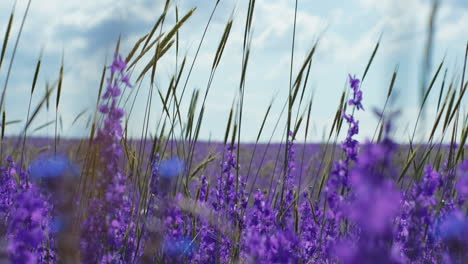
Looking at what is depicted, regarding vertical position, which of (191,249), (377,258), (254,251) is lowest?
(191,249)

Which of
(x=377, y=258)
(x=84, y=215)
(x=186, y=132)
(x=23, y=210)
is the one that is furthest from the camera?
(x=186, y=132)

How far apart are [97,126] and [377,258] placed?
848 mm

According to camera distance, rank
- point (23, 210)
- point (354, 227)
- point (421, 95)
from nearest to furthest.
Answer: point (421, 95)
point (23, 210)
point (354, 227)

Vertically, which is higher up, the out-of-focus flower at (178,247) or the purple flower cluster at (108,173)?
the purple flower cluster at (108,173)

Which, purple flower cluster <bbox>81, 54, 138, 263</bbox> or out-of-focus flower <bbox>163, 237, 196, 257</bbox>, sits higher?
purple flower cluster <bbox>81, 54, 138, 263</bbox>

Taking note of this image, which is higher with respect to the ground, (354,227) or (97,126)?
(97,126)

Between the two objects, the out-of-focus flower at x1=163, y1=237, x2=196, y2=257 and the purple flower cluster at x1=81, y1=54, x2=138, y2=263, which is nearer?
the purple flower cluster at x1=81, y1=54, x2=138, y2=263

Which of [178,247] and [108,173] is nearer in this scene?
[108,173]

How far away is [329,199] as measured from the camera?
1.10 m

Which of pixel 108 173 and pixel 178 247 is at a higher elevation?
pixel 108 173

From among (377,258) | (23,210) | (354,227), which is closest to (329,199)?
(377,258)

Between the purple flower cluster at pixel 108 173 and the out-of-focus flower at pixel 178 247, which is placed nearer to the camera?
the purple flower cluster at pixel 108 173

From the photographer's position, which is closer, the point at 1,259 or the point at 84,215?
the point at 1,259

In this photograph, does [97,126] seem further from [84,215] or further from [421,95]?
[421,95]
